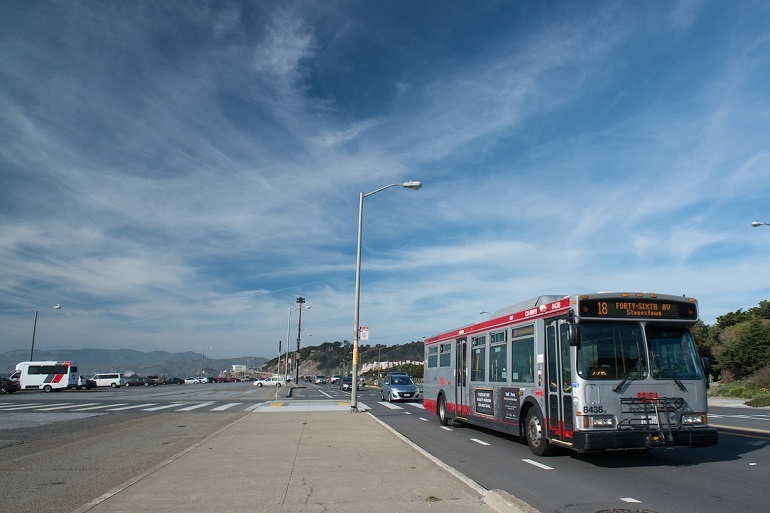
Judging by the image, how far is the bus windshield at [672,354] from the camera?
973 cm

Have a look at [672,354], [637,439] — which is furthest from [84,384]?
[672,354]

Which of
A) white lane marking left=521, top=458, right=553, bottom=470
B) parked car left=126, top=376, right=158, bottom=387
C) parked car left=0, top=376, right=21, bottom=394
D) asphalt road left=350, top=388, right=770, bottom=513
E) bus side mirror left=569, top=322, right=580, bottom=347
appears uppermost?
bus side mirror left=569, top=322, right=580, bottom=347

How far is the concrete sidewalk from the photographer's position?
6547 millimetres

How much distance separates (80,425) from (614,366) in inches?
647

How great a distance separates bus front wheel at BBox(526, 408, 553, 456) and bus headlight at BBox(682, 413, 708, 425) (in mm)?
2386

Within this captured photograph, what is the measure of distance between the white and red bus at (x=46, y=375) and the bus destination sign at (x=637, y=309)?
55342 mm

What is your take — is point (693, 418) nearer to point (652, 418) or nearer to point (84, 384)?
point (652, 418)

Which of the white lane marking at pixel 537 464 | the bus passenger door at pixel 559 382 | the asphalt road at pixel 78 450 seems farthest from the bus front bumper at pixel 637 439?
the asphalt road at pixel 78 450

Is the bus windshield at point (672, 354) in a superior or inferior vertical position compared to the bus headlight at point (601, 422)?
superior

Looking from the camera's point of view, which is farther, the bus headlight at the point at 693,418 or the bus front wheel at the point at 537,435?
the bus front wheel at the point at 537,435

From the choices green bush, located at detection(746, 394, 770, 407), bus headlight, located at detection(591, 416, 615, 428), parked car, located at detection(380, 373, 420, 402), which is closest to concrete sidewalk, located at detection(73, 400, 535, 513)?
bus headlight, located at detection(591, 416, 615, 428)

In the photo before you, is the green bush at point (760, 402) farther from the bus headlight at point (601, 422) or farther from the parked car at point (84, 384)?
the parked car at point (84, 384)

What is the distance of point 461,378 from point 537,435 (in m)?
5.07

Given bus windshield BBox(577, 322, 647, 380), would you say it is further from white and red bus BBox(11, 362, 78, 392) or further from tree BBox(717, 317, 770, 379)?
white and red bus BBox(11, 362, 78, 392)
